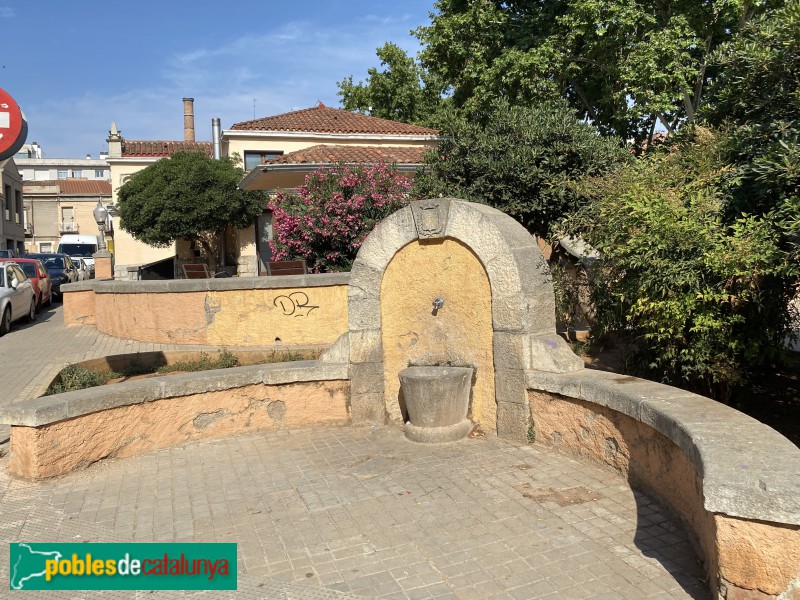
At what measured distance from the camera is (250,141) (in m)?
22.9

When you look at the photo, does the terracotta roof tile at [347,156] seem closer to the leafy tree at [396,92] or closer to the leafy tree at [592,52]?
the leafy tree at [592,52]

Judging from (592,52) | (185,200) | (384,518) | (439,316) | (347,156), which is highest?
(592,52)

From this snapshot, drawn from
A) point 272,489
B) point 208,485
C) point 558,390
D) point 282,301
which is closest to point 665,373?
point 558,390

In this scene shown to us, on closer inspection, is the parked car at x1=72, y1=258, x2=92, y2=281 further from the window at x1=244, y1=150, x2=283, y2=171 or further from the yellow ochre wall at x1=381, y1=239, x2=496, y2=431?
the yellow ochre wall at x1=381, y1=239, x2=496, y2=431

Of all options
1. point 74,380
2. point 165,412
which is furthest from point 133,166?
point 165,412

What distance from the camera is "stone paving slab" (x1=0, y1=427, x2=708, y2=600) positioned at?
353cm

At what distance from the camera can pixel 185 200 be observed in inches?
739

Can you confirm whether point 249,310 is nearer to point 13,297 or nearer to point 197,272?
point 197,272

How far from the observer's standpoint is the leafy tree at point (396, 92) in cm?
3147

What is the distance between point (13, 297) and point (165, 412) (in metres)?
10.9

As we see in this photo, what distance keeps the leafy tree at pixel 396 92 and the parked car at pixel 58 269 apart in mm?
16229

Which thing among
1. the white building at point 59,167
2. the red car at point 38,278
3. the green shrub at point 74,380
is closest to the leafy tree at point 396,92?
the red car at point 38,278

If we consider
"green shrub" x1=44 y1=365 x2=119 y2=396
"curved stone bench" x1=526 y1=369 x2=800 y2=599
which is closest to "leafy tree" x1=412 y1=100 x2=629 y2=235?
"curved stone bench" x1=526 y1=369 x2=800 y2=599

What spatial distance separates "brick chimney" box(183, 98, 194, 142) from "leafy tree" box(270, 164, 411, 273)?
2506 cm
